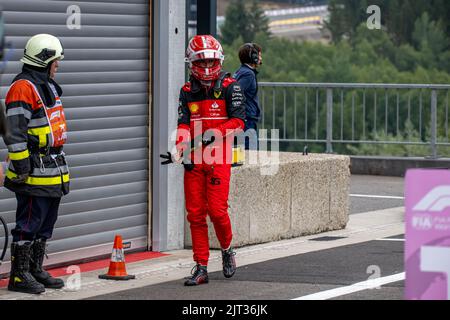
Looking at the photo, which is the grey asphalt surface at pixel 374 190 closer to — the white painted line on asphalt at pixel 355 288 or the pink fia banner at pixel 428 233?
the white painted line on asphalt at pixel 355 288

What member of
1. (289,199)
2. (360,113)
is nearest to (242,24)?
(360,113)

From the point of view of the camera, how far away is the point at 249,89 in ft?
46.3

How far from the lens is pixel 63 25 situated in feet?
35.7

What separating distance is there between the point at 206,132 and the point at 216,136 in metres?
0.09

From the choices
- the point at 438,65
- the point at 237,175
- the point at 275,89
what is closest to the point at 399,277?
the point at 237,175

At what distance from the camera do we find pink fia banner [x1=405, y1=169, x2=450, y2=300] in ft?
23.6

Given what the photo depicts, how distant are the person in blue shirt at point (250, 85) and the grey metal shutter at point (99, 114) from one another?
239cm

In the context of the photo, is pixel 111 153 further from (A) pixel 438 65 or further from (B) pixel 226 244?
(A) pixel 438 65

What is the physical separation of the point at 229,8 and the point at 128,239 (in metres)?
24.6

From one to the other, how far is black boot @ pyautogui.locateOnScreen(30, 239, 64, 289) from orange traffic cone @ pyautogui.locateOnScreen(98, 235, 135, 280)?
582 millimetres

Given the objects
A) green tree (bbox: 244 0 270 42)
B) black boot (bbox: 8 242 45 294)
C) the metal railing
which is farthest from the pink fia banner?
green tree (bbox: 244 0 270 42)

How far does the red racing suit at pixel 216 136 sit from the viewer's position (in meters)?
10.4

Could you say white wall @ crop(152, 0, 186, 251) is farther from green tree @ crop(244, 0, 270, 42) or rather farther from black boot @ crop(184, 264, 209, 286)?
green tree @ crop(244, 0, 270, 42)

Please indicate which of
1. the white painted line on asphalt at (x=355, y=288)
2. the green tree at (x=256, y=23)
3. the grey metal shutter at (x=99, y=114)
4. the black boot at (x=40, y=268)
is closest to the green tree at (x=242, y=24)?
the green tree at (x=256, y=23)
